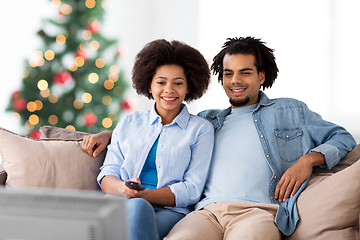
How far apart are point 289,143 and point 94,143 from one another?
0.91m

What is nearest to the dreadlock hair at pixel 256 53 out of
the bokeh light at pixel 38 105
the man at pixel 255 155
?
the man at pixel 255 155

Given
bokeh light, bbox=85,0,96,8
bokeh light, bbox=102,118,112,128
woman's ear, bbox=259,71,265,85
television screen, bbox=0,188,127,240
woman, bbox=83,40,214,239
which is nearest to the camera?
television screen, bbox=0,188,127,240

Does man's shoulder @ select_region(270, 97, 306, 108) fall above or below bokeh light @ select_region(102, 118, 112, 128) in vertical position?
above

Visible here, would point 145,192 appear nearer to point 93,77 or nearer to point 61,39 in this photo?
point 93,77

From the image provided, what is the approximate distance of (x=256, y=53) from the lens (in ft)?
6.79

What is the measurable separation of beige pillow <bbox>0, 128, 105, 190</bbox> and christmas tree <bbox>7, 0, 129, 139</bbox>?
1.62 metres

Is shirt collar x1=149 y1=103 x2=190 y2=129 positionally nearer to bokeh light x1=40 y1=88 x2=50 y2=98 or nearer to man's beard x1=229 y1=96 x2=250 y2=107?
man's beard x1=229 y1=96 x2=250 y2=107

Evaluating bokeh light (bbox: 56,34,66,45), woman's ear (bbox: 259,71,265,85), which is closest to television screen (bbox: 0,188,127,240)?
woman's ear (bbox: 259,71,265,85)

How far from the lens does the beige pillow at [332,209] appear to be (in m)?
1.56

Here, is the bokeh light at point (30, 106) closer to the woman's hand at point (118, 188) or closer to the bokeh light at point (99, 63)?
the bokeh light at point (99, 63)

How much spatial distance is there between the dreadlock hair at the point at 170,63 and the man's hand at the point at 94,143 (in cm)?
30

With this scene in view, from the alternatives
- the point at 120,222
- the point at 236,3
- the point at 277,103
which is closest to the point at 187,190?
the point at 277,103

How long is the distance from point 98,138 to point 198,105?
220cm

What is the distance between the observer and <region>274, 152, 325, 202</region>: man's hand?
5.74 feet
